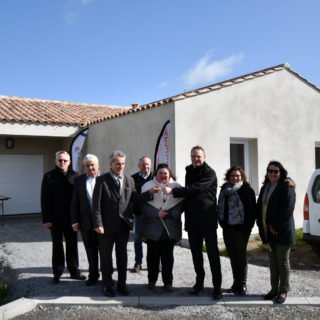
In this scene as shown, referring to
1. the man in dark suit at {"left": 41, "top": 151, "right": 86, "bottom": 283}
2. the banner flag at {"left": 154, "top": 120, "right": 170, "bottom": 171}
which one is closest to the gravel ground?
the man in dark suit at {"left": 41, "top": 151, "right": 86, "bottom": 283}

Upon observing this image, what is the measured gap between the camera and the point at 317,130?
→ 34.0 feet

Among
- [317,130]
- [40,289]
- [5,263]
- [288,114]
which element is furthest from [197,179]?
[317,130]

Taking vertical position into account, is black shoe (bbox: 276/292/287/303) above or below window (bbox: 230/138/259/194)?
below

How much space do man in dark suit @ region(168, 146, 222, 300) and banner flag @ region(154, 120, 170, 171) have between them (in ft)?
11.0

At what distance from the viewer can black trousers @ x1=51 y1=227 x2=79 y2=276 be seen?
5.50 meters

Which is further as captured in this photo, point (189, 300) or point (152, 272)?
point (152, 272)

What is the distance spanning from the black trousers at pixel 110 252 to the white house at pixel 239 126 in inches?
128

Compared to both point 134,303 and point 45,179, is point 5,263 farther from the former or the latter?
point 134,303

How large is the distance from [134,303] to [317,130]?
7654 millimetres

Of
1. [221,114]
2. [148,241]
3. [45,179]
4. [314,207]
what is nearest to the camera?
[148,241]

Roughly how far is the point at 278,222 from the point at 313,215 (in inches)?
98.0

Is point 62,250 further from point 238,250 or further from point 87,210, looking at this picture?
point 238,250

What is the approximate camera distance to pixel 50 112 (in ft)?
42.1

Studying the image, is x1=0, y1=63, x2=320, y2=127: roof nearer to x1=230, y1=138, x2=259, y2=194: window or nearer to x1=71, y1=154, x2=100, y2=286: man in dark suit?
x1=230, y1=138, x2=259, y2=194: window
